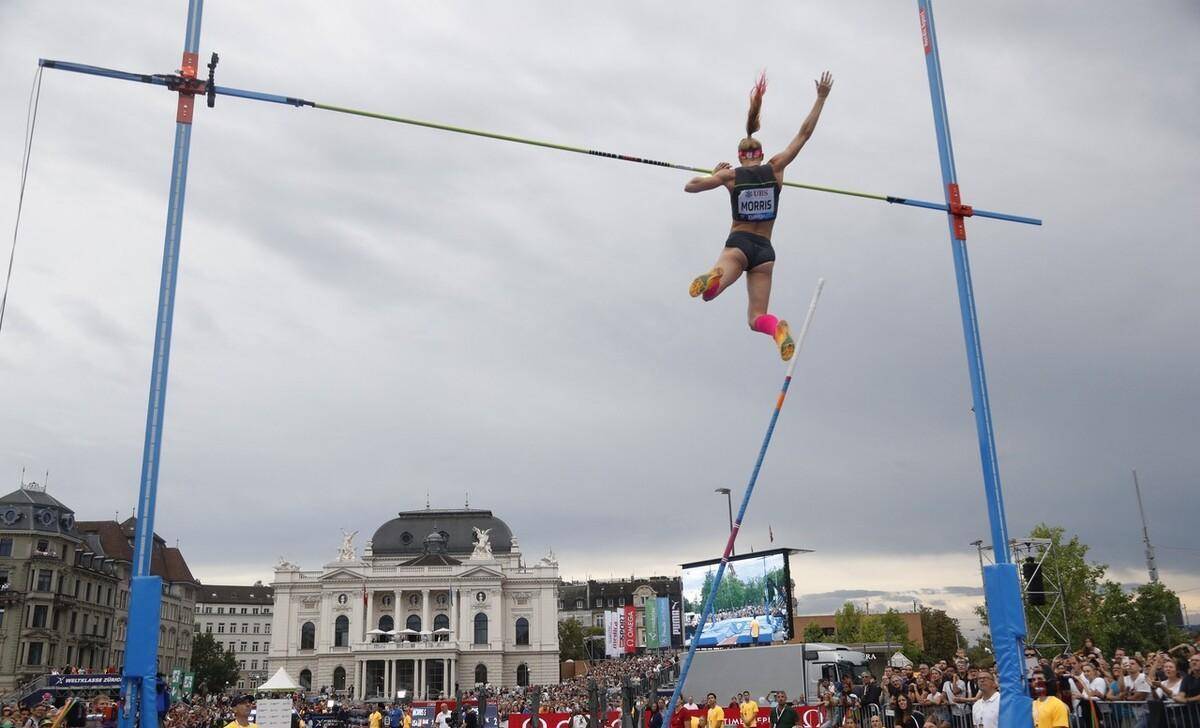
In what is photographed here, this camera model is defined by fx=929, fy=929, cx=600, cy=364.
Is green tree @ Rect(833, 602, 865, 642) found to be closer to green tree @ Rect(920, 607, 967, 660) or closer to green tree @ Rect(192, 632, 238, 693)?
green tree @ Rect(920, 607, 967, 660)

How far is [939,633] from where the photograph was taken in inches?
3044

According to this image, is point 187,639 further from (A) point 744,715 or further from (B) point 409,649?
(A) point 744,715

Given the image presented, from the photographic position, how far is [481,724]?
840 inches

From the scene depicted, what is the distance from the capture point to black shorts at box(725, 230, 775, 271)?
8.72 m

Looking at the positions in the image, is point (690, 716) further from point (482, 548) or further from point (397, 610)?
point (482, 548)

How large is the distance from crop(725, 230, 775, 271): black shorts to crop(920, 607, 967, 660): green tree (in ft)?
237

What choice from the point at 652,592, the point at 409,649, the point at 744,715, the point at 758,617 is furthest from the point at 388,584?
the point at 744,715

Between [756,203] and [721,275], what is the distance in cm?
94

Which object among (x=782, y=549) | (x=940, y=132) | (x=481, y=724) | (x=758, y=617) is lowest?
(x=481, y=724)

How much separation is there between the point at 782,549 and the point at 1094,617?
58.0 ft

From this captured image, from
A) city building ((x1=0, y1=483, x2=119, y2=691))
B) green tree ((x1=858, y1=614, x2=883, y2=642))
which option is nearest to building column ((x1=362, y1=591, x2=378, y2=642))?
city building ((x1=0, y1=483, x2=119, y2=691))

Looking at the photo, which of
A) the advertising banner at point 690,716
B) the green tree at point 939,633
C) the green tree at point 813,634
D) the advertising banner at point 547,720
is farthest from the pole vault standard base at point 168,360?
the green tree at point 939,633

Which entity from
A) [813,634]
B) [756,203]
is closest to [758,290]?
[756,203]

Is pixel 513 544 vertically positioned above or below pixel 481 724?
above
